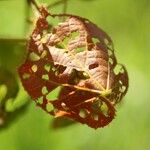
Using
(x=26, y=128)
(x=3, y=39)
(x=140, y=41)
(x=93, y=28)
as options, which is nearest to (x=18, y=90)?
(x=3, y=39)

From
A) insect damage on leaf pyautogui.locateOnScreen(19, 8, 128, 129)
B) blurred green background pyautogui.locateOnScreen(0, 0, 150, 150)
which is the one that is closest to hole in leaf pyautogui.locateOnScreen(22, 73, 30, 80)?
insect damage on leaf pyautogui.locateOnScreen(19, 8, 128, 129)

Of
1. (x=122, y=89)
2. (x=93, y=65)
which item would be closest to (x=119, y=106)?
(x=122, y=89)

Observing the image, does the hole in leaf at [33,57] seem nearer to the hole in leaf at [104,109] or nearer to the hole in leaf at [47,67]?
the hole in leaf at [47,67]

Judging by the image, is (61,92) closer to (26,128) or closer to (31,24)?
(31,24)

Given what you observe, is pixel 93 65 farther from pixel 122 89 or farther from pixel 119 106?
pixel 119 106

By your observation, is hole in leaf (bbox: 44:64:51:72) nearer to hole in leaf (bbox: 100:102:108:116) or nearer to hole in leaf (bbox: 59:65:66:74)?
hole in leaf (bbox: 59:65:66:74)

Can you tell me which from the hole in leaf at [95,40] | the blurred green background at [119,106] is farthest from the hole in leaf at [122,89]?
the blurred green background at [119,106]
